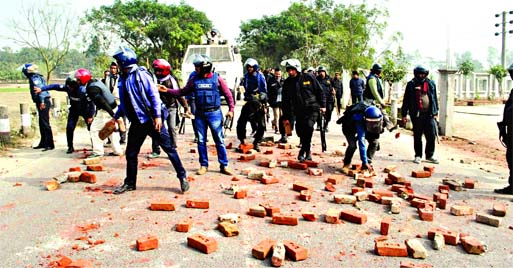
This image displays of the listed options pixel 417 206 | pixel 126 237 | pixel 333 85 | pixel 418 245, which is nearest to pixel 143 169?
pixel 126 237

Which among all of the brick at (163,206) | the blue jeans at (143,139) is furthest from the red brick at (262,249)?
the blue jeans at (143,139)

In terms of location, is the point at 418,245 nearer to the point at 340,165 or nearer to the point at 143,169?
the point at 340,165

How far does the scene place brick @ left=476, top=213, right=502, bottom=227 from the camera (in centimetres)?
546

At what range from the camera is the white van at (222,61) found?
23672 millimetres

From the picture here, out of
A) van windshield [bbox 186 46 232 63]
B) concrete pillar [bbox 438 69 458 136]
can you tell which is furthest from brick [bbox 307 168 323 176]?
van windshield [bbox 186 46 232 63]

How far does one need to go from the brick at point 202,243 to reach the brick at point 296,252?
0.69m

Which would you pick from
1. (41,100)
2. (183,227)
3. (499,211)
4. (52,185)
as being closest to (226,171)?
(52,185)

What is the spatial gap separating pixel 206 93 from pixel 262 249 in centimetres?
359

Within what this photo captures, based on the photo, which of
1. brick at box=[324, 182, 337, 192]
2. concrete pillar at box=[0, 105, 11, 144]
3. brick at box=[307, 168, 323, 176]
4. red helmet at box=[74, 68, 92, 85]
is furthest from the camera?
concrete pillar at box=[0, 105, 11, 144]

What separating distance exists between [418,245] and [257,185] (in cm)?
303

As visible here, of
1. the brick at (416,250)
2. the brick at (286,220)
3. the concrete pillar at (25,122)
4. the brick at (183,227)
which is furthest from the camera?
the concrete pillar at (25,122)

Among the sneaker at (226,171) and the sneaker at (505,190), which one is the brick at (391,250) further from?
the sneaker at (226,171)

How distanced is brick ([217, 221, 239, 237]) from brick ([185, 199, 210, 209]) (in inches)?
29.3

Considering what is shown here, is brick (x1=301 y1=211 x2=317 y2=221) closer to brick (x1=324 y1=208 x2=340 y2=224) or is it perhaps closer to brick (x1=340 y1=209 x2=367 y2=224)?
brick (x1=324 y1=208 x2=340 y2=224)
